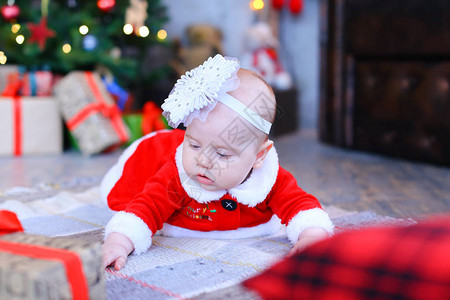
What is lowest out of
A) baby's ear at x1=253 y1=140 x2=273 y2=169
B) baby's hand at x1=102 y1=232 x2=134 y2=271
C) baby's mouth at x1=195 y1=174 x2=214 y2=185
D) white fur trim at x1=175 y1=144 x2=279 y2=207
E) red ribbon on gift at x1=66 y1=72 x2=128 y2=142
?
red ribbon on gift at x1=66 y1=72 x2=128 y2=142

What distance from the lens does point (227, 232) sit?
958 millimetres

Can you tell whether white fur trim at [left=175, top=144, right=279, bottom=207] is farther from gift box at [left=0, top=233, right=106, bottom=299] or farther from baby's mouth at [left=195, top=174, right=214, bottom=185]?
gift box at [left=0, top=233, right=106, bottom=299]

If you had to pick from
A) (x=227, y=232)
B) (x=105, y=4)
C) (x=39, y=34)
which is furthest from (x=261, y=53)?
(x=227, y=232)

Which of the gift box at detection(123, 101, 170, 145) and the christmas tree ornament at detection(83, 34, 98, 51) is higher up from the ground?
the christmas tree ornament at detection(83, 34, 98, 51)

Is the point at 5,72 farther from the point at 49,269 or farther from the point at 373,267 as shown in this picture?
the point at 373,267

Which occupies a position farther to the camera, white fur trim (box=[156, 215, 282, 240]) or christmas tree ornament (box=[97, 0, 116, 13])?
christmas tree ornament (box=[97, 0, 116, 13])

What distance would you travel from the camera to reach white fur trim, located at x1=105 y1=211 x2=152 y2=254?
0.84 meters

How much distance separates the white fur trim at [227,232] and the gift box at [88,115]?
46.3 inches

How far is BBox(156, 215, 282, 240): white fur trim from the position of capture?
3.14ft

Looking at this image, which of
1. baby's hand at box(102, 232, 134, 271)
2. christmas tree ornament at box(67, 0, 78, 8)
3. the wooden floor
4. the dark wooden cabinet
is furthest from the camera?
christmas tree ornament at box(67, 0, 78, 8)

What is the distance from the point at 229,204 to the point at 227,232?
0.21ft

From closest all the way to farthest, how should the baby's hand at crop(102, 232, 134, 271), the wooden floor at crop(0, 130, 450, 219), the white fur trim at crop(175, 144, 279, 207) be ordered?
the baby's hand at crop(102, 232, 134, 271)
the white fur trim at crop(175, 144, 279, 207)
the wooden floor at crop(0, 130, 450, 219)

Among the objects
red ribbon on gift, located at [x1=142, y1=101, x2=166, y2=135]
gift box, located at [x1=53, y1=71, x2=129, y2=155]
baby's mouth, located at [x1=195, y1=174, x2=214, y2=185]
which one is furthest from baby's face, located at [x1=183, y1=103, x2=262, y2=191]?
red ribbon on gift, located at [x1=142, y1=101, x2=166, y2=135]

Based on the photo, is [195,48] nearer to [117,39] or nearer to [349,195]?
[117,39]
